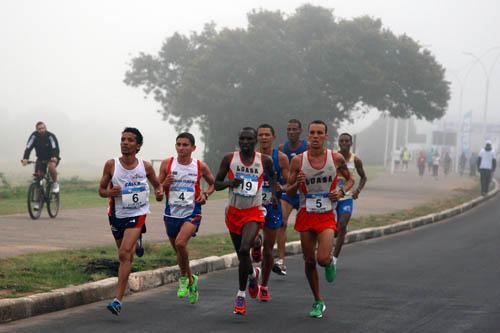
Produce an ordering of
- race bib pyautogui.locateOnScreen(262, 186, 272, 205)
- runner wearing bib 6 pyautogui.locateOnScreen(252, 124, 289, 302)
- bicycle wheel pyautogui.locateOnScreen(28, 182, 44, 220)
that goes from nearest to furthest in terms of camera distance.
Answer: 1. runner wearing bib 6 pyautogui.locateOnScreen(252, 124, 289, 302)
2. race bib pyautogui.locateOnScreen(262, 186, 272, 205)
3. bicycle wheel pyautogui.locateOnScreen(28, 182, 44, 220)

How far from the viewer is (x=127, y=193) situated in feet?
31.4

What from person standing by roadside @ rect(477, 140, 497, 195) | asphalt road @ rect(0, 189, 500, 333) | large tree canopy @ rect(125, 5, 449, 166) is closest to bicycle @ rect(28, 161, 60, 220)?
asphalt road @ rect(0, 189, 500, 333)

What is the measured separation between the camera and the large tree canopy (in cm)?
4966

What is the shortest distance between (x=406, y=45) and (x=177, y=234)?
143ft

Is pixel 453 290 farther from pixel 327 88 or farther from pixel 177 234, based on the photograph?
pixel 327 88

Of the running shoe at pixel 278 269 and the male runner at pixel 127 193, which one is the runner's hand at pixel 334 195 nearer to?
the male runner at pixel 127 193

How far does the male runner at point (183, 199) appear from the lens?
1007 centimetres

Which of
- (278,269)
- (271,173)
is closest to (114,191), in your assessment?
(271,173)

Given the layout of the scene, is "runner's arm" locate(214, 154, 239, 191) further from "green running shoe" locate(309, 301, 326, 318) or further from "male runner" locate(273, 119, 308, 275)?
"male runner" locate(273, 119, 308, 275)

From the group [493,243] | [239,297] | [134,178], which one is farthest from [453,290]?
[493,243]

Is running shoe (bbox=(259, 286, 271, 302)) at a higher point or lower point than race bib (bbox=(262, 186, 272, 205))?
lower

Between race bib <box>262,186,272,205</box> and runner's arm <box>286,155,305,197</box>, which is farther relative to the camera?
race bib <box>262,186,272,205</box>

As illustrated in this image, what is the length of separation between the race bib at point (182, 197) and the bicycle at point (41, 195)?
9390mm

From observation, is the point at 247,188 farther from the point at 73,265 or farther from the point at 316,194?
the point at 73,265
